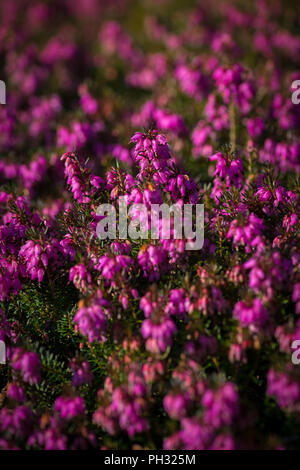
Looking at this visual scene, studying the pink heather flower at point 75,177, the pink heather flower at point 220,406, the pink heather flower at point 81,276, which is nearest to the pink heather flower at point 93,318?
the pink heather flower at point 81,276

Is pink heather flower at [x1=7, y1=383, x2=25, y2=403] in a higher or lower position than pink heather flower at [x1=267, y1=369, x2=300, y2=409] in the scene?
lower

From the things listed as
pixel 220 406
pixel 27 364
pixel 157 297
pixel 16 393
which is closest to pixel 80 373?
pixel 27 364

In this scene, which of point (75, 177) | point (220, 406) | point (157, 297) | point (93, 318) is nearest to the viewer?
point (220, 406)

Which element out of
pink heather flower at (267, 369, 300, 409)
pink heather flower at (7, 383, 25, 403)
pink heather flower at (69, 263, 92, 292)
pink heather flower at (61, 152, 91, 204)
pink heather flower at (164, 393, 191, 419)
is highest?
pink heather flower at (61, 152, 91, 204)

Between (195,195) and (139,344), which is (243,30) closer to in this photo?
(195,195)

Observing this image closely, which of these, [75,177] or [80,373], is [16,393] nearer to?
[80,373]

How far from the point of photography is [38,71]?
30.0ft

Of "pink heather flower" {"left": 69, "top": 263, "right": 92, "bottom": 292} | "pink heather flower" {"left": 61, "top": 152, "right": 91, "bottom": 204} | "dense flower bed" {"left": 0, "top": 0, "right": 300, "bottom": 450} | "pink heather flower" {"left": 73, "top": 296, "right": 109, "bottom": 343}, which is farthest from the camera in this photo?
"pink heather flower" {"left": 61, "top": 152, "right": 91, "bottom": 204}

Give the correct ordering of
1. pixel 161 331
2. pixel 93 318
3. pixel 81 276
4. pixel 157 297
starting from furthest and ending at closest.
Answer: pixel 81 276 < pixel 157 297 < pixel 93 318 < pixel 161 331

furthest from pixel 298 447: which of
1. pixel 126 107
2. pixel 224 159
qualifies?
pixel 126 107

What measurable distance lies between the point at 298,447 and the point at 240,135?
204 inches

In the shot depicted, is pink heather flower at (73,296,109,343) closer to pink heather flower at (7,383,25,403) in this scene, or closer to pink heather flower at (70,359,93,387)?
pink heather flower at (70,359,93,387)

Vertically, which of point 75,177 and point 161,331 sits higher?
point 75,177

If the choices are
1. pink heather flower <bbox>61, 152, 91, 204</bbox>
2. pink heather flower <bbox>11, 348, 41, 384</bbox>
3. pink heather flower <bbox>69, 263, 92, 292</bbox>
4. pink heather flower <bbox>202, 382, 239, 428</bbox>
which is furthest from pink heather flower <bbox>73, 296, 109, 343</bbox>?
pink heather flower <bbox>61, 152, 91, 204</bbox>
